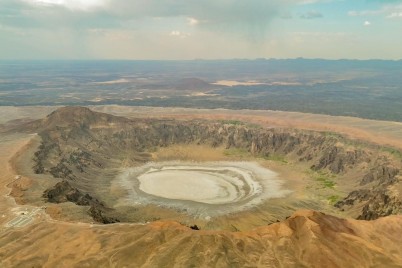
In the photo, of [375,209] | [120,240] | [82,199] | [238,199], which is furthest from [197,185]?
[120,240]

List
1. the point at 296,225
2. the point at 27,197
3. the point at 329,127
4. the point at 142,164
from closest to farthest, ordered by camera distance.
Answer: the point at 296,225
the point at 27,197
the point at 142,164
the point at 329,127

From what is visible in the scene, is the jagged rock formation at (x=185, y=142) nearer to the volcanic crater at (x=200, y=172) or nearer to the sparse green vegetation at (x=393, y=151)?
the volcanic crater at (x=200, y=172)

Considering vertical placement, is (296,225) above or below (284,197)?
above

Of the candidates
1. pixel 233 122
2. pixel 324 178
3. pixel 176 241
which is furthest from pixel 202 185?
pixel 233 122

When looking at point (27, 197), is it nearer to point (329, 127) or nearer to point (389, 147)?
point (389, 147)

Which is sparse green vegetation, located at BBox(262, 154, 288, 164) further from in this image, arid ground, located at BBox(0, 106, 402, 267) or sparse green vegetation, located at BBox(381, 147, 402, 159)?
arid ground, located at BBox(0, 106, 402, 267)

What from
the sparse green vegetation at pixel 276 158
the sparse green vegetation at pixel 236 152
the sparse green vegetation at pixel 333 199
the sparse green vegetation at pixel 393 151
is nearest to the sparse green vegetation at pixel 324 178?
the sparse green vegetation at pixel 333 199

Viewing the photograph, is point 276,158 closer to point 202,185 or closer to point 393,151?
point 393,151

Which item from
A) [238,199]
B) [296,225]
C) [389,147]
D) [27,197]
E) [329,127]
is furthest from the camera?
[329,127]

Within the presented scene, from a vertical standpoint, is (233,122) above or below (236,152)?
above
